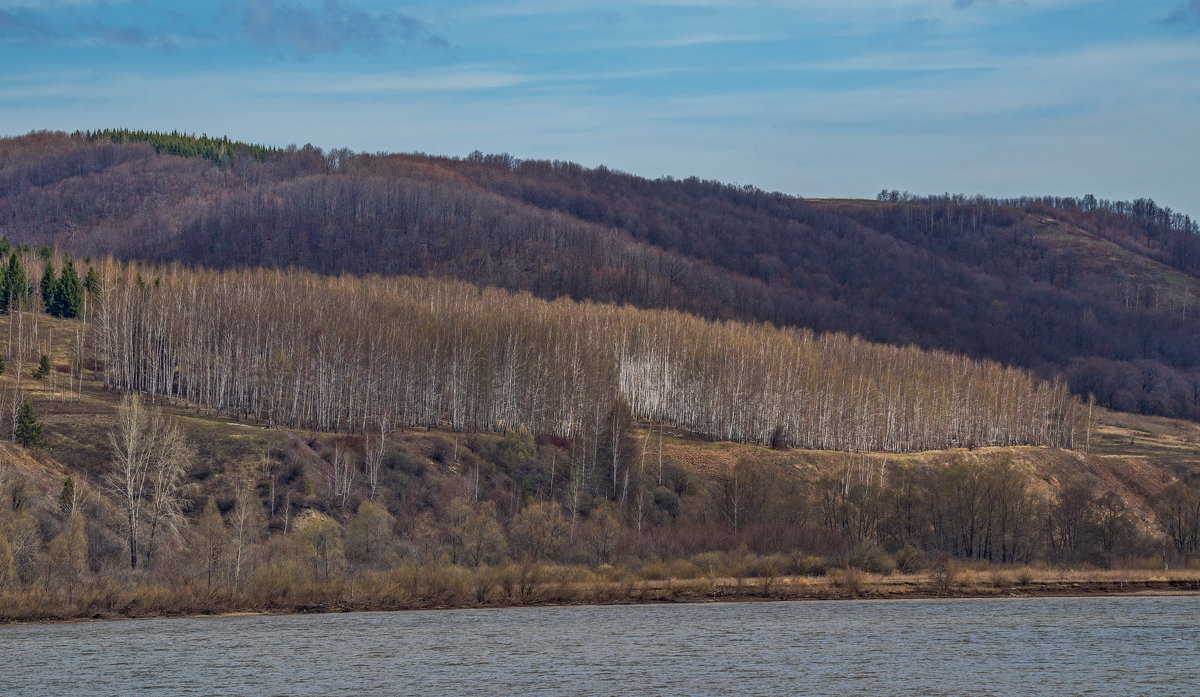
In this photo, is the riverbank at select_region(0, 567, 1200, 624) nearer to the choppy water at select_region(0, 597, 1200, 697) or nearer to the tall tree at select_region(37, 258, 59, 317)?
the choppy water at select_region(0, 597, 1200, 697)

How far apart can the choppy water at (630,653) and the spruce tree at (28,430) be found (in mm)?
32556

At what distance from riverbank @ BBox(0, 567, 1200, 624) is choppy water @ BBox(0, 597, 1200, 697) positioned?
1419 millimetres

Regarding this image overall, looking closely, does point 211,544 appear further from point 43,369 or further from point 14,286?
point 14,286

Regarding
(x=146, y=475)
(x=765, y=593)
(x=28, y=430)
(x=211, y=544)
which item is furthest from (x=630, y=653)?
(x=28, y=430)

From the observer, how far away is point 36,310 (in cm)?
12538

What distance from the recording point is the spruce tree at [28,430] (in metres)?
76.9

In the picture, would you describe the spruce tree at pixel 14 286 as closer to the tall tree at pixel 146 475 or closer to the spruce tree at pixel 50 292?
the spruce tree at pixel 50 292

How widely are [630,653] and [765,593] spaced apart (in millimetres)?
20893

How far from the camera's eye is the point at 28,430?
77.0 meters

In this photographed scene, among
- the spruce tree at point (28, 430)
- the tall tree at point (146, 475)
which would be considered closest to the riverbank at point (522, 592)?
the tall tree at point (146, 475)

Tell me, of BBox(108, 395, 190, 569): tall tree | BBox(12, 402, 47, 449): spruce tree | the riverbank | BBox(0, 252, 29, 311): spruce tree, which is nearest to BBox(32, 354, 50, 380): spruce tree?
BBox(12, 402, 47, 449): spruce tree

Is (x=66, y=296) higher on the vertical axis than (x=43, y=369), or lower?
higher

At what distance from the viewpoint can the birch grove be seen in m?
108

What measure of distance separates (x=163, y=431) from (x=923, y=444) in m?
88.7
